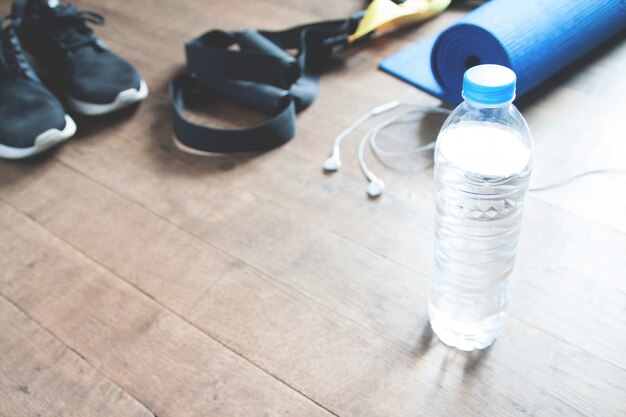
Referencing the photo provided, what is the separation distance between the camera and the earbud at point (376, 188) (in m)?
1.20

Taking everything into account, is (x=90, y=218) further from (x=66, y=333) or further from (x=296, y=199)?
(x=296, y=199)

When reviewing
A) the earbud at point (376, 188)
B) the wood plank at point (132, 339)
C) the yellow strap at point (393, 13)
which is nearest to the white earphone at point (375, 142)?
the earbud at point (376, 188)

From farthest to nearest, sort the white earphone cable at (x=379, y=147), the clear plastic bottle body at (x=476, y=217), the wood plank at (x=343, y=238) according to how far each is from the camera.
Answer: the white earphone cable at (x=379, y=147), the wood plank at (x=343, y=238), the clear plastic bottle body at (x=476, y=217)

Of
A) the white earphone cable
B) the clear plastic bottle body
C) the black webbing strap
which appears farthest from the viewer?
the black webbing strap

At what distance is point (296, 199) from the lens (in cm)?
122

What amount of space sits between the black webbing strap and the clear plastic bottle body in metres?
0.52

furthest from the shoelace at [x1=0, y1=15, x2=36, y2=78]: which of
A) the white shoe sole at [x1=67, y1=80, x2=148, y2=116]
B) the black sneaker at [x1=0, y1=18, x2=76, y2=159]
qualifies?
the white shoe sole at [x1=67, y1=80, x2=148, y2=116]

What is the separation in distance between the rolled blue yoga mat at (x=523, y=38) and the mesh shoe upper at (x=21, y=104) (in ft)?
2.68

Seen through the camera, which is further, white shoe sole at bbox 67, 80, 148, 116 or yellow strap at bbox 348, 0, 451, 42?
yellow strap at bbox 348, 0, 451, 42

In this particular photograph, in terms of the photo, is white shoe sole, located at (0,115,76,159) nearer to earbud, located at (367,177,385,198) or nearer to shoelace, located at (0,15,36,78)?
shoelace, located at (0,15,36,78)

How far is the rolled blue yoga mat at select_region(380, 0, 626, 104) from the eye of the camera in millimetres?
1221

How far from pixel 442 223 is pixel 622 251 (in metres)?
0.36

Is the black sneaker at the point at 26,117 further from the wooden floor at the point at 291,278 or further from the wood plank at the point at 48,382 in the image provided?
the wood plank at the point at 48,382

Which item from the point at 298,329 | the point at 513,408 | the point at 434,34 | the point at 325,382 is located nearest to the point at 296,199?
the point at 298,329
